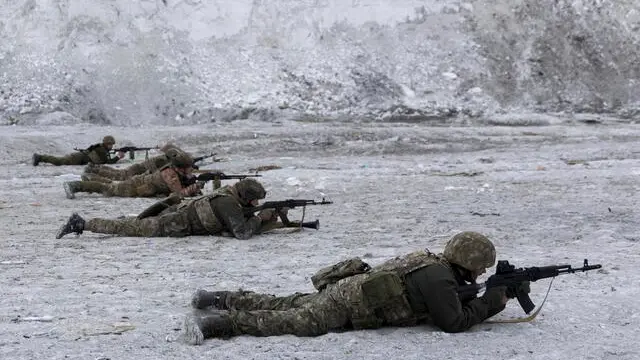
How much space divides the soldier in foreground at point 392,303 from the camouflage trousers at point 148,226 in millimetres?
3453

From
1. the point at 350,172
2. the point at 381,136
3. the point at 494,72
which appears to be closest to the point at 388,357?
the point at 350,172

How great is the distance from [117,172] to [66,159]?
360 centimetres

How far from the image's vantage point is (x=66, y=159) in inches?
620

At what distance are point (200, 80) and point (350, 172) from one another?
12.4 m

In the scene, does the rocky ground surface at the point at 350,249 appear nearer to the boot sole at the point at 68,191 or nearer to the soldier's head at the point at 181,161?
the boot sole at the point at 68,191

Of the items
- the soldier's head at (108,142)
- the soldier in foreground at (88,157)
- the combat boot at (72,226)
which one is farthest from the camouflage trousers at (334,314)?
the soldier in foreground at (88,157)

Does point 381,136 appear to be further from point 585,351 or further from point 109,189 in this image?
point 585,351

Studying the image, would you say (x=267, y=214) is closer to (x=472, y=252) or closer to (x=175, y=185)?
(x=175, y=185)

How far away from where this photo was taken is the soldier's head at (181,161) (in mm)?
10250

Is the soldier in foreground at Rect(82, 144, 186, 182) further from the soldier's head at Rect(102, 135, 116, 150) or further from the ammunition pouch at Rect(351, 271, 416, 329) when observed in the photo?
the ammunition pouch at Rect(351, 271, 416, 329)

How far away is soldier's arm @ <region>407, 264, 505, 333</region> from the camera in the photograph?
4551 mm

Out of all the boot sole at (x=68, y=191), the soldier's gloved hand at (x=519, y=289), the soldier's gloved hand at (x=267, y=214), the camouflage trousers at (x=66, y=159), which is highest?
the soldier's gloved hand at (x=519, y=289)

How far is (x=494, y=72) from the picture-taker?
2686 centimetres

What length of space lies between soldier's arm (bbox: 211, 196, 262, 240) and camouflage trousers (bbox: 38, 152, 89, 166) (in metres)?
8.69
